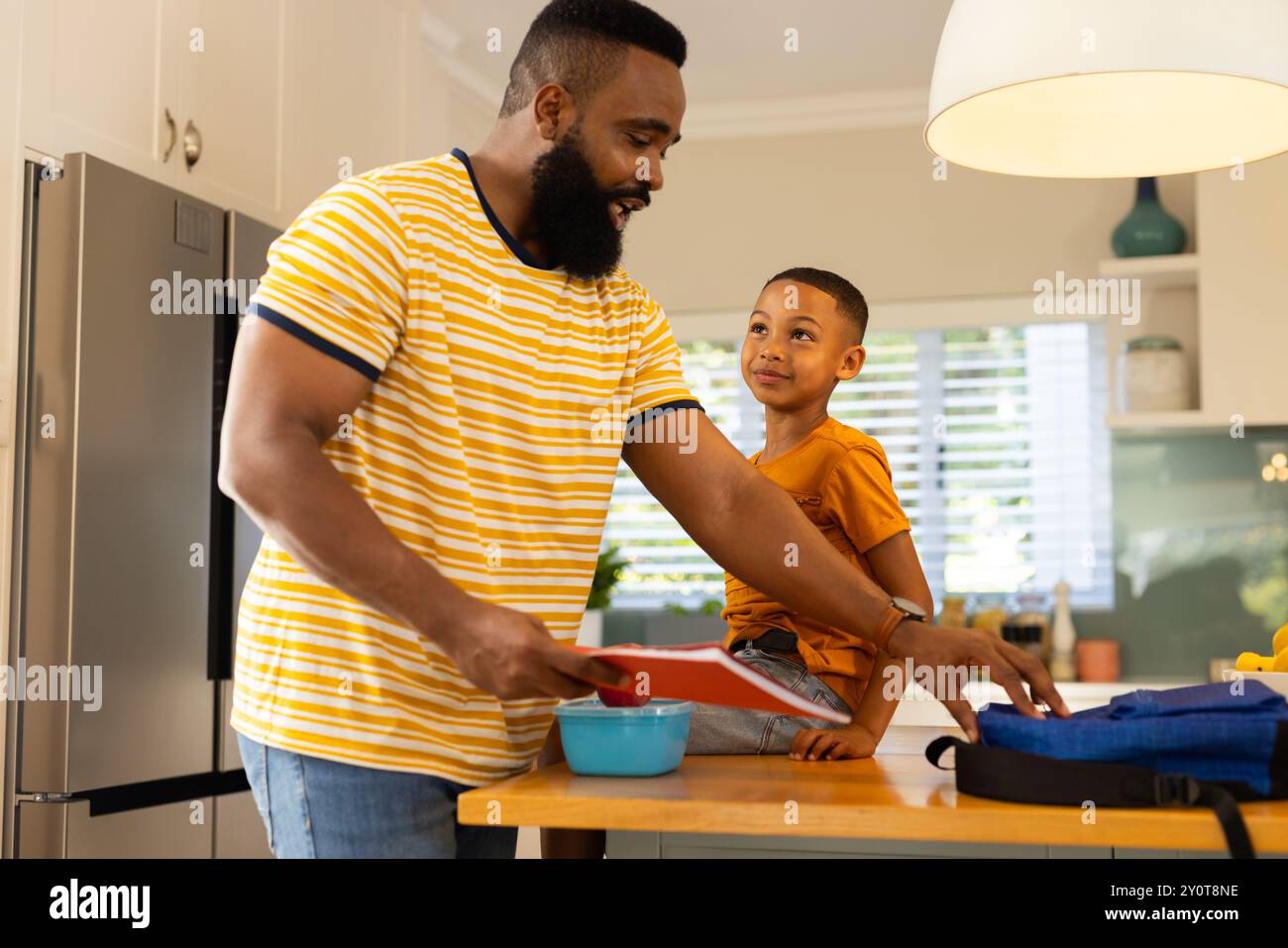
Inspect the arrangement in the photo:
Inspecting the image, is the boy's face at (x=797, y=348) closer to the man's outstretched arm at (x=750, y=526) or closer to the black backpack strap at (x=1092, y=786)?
the man's outstretched arm at (x=750, y=526)

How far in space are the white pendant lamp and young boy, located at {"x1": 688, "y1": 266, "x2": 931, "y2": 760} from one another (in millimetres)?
327

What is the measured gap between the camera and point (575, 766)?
121cm

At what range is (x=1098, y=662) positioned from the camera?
4.11 metres

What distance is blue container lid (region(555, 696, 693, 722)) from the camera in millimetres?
1178

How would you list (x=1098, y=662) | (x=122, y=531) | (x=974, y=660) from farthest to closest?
(x=1098, y=662)
(x=122, y=531)
(x=974, y=660)

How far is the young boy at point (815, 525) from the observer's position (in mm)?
1451

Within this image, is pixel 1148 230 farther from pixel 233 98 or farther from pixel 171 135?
pixel 171 135

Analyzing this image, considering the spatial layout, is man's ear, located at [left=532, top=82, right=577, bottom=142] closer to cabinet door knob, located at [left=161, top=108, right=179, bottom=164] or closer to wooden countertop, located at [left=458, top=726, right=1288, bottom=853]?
wooden countertop, located at [left=458, top=726, right=1288, bottom=853]

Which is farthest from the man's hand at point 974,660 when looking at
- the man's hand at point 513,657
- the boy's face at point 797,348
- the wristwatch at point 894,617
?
the boy's face at point 797,348

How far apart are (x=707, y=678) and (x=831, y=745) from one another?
405mm

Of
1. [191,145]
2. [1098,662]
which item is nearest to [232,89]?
[191,145]

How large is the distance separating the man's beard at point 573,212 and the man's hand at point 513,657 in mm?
435
